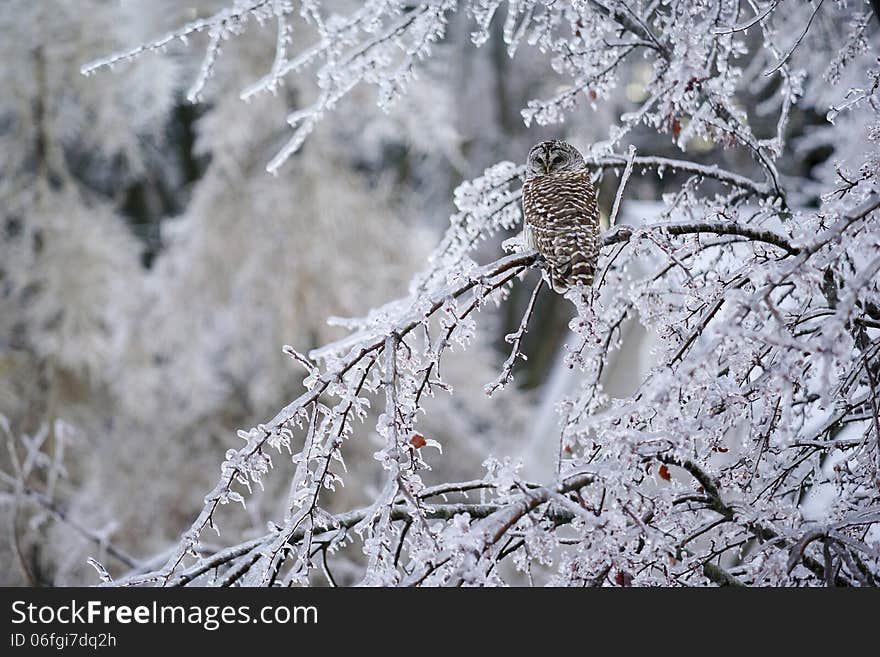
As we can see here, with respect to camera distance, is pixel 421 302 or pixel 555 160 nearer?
pixel 421 302

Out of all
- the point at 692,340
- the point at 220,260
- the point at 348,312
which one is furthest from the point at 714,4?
the point at 220,260

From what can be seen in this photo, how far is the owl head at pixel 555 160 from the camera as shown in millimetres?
2062

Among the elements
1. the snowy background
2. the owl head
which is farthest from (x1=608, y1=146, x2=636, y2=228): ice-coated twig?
the owl head

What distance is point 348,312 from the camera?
5.71 m

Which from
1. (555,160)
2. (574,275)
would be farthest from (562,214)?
(555,160)

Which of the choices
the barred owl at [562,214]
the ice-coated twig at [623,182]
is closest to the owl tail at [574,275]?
the barred owl at [562,214]

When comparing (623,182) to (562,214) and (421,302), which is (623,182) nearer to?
(562,214)

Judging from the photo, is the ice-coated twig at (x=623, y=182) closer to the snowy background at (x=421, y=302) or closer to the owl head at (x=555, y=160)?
the snowy background at (x=421, y=302)

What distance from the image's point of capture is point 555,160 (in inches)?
82.3

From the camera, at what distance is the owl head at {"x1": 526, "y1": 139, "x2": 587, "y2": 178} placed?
6.77ft

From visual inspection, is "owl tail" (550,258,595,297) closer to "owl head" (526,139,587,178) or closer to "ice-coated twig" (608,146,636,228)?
"ice-coated twig" (608,146,636,228)

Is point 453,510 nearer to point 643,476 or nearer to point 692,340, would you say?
point 643,476

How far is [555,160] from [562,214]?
1.00 ft

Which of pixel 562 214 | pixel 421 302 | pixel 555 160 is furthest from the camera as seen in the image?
pixel 555 160
